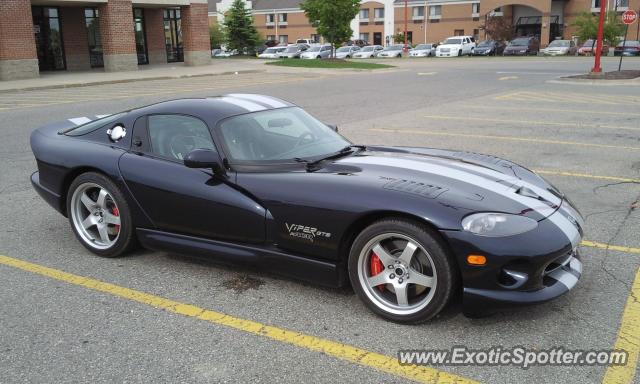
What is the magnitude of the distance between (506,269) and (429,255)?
428 mm

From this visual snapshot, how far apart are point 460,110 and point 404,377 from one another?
1162cm

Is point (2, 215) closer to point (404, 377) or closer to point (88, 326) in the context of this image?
point (88, 326)

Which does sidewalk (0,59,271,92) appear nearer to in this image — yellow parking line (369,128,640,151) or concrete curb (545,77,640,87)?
concrete curb (545,77,640,87)

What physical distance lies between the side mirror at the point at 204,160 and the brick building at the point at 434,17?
6398 centimetres

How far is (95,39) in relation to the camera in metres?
31.0

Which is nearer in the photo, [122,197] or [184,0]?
[122,197]

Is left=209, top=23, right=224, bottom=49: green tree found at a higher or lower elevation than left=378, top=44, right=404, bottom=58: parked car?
higher

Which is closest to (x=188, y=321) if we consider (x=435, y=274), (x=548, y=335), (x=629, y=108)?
(x=435, y=274)

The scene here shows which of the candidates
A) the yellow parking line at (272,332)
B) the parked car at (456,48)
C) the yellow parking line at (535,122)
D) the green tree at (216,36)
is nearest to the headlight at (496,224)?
the yellow parking line at (272,332)

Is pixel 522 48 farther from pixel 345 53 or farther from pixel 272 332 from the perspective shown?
pixel 272 332

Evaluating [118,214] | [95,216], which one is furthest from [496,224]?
[95,216]

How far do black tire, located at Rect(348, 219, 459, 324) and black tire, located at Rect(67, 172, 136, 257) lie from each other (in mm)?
1927

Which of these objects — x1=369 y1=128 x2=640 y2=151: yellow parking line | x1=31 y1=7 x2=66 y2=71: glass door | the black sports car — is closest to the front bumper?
the black sports car

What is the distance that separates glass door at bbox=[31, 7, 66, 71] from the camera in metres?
28.3
